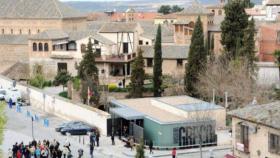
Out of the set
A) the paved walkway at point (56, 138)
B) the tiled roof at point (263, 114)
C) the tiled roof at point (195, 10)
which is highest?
the tiled roof at point (195, 10)

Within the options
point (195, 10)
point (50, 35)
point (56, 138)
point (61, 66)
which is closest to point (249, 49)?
point (56, 138)

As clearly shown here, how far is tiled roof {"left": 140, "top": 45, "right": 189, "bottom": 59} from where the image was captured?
6694 centimetres

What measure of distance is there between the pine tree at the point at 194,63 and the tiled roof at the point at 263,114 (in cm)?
2044

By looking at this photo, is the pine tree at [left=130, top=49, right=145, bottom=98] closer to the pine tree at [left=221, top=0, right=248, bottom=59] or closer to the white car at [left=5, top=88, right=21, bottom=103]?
the pine tree at [left=221, top=0, right=248, bottom=59]

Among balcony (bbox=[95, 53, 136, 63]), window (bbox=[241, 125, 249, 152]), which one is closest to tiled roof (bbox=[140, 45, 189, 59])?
balcony (bbox=[95, 53, 136, 63])

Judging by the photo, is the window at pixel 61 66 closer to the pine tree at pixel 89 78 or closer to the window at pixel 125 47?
the window at pixel 125 47

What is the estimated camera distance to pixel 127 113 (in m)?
41.8

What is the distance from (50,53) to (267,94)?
30.5m

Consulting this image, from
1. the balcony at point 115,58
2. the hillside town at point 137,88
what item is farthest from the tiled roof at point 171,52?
the balcony at point 115,58

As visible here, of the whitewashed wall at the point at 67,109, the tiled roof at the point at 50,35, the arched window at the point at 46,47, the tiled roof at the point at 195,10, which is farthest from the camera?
the tiled roof at the point at 195,10

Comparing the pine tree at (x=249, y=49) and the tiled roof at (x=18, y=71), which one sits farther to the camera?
the tiled roof at (x=18, y=71)

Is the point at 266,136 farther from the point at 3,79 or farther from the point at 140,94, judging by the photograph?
the point at 3,79

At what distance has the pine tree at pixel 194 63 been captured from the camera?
173 feet

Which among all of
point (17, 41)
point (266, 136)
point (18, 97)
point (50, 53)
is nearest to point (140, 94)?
point (18, 97)
